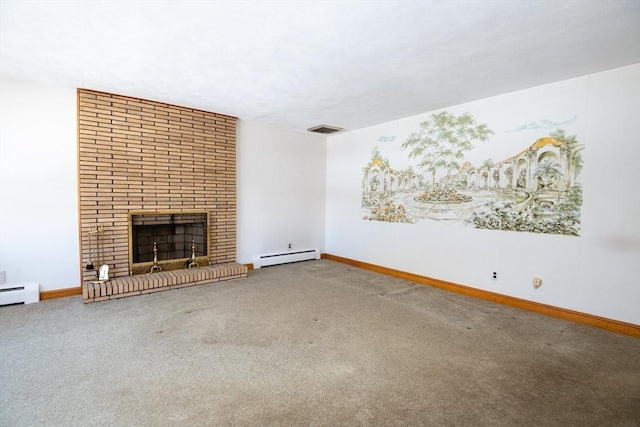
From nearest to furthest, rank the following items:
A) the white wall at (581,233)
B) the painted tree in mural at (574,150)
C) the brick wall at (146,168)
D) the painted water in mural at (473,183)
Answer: the white wall at (581,233)
the painted tree in mural at (574,150)
the painted water in mural at (473,183)
the brick wall at (146,168)

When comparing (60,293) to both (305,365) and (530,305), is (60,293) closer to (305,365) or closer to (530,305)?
(305,365)

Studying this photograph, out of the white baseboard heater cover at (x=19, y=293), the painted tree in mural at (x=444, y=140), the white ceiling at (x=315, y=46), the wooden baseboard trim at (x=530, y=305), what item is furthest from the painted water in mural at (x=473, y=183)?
the white baseboard heater cover at (x=19, y=293)

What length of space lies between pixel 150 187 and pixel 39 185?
1.22m

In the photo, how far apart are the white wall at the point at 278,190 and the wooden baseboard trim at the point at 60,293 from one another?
7.54 feet

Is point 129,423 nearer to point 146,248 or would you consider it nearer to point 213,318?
point 213,318

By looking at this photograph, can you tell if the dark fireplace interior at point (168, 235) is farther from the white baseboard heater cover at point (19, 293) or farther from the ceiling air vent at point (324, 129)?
the ceiling air vent at point (324, 129)

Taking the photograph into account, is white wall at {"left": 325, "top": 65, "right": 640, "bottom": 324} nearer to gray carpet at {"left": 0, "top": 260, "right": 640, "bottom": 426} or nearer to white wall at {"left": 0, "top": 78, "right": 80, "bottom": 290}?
gray carpet at {"left": 0, "top": 260, "right": 640, "bottom": 426}

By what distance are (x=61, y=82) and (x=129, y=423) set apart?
398cm

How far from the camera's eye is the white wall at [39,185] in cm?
364

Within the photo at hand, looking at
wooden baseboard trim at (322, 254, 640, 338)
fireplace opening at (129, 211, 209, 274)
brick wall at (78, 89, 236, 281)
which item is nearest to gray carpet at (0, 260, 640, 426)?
wooden baseboard trim at (322, 254, 640, 338)

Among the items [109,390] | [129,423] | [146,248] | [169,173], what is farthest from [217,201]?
[129,423]

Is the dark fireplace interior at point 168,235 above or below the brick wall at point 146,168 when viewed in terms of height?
below

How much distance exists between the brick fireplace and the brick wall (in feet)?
0.04

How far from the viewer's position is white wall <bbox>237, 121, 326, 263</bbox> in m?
5.55
